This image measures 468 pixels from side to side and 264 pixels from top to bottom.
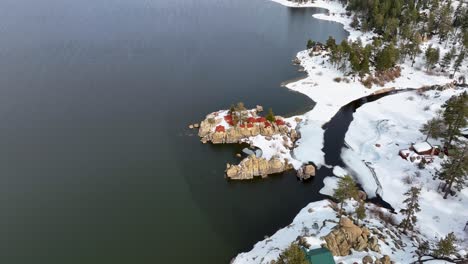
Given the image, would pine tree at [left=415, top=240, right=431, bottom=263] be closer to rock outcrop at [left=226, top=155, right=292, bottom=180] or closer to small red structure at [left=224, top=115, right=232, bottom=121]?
rock outcrop at [left=226, top=155, right=292, bottom=180]

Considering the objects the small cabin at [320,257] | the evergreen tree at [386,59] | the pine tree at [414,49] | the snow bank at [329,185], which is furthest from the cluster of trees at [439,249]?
the pine tree at [414,49]

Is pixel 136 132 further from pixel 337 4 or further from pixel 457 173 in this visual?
pixel 337 4

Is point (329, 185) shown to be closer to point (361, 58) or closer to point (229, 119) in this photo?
point (229, 119)

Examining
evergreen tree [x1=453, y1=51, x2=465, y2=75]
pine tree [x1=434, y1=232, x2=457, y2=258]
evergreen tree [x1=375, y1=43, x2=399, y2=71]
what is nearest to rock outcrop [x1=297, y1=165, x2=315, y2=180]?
pine tree [x1=434, y1=232, x2=457, y2=258]

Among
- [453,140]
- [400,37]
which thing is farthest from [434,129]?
[400,37]

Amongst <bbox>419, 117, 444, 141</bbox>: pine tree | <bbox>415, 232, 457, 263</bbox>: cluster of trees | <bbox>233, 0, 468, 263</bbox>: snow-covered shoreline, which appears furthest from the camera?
<bbox>419, 117, 444, 141</bbox>: pine tree
